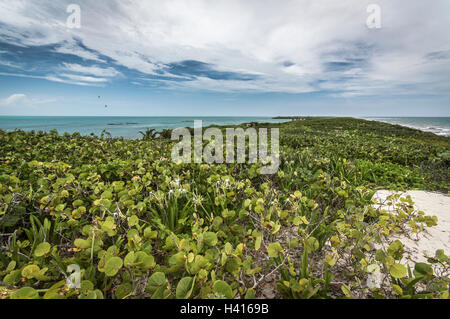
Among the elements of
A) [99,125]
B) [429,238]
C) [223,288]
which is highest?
[99,125]

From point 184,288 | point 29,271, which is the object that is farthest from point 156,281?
point 29,271

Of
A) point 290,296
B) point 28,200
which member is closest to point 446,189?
point 290,296

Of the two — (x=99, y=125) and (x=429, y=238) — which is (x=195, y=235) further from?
(x=99, y=125)

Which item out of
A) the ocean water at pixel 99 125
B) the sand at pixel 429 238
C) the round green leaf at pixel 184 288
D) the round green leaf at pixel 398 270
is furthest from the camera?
the ocean water at pixel 99 125

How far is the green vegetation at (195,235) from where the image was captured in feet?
4.20

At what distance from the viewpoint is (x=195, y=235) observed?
1724mm

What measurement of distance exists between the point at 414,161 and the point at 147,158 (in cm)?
788

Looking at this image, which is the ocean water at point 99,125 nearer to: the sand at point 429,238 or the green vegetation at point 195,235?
the green vegetation at point 195,235

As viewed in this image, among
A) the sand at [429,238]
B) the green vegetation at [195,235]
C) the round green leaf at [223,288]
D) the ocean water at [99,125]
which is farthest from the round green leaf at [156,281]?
the ocean water at [99,125]

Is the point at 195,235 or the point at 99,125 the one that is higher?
the point at 99,125

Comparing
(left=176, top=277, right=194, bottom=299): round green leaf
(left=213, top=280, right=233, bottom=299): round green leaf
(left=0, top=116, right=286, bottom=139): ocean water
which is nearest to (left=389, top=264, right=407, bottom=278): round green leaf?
(left=213, top=280, right=233, bottom=299): round green leaf

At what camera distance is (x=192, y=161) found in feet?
12.2
